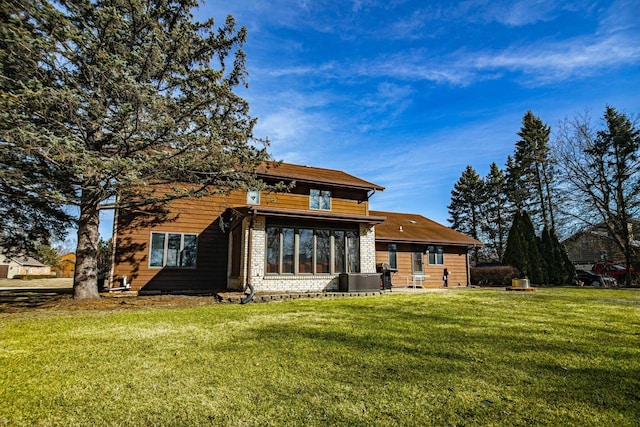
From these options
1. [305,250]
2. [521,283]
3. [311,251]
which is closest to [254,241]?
[305,250]

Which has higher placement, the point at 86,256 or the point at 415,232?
the point at 415,232

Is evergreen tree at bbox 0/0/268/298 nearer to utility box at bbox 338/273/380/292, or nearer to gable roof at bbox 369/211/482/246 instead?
utility box at bbox 338/273/380/292

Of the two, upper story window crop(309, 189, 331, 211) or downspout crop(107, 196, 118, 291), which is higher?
upper story window crop(309, 189, 331, 211)

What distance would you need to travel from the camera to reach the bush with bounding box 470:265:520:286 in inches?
848

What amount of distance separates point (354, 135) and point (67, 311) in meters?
14.7

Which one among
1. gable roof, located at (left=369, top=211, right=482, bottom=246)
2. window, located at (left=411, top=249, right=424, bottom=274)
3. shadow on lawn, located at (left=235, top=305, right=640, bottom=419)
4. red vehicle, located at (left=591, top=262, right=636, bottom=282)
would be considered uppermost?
gable roof, located at (left=369, top=211, right=482, bottom=246)

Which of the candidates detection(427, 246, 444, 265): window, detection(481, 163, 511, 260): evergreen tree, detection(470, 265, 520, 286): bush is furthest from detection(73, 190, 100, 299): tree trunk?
detection(481, 163, 511, 260): evergreen tree

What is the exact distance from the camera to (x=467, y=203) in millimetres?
41531

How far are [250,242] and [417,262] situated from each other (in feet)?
37.7

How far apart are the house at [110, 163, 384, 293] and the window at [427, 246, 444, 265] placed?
23.5 feet

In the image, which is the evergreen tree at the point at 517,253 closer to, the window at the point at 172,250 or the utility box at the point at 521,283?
the utility box at the point at 521,283

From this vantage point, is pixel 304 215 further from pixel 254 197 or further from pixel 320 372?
pixel 320 372

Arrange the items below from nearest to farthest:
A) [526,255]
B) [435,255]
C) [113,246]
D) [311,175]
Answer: [113,246] → [311,175] → [435,255] → [526,255]

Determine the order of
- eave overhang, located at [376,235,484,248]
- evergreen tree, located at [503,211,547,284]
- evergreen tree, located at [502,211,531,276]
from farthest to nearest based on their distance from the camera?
1. evergreen tree, located at [503,211,547,284]
2. evergreen tree, located at [502,211,531,276]
3. eave overhang, located at [376,235,484,248]
